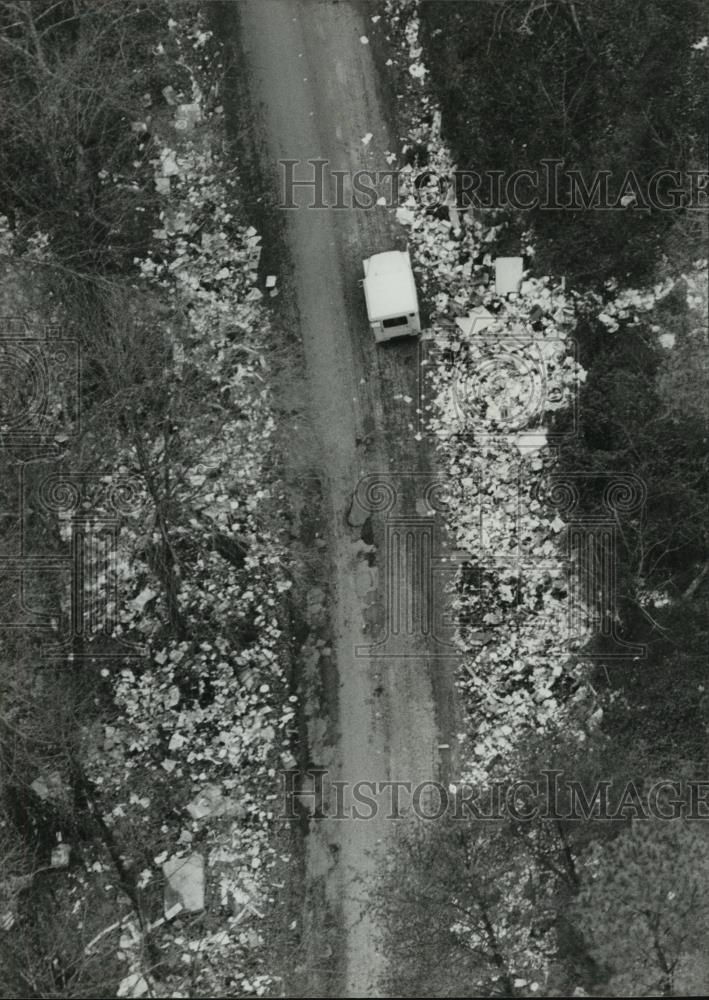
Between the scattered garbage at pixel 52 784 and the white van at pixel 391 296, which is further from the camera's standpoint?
the scattered garbage at pixel 52 784

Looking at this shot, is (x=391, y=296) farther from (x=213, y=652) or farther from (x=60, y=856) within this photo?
(x=60, y=856)

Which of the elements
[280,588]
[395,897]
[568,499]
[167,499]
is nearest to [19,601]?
[167,499]

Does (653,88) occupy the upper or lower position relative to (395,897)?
upper

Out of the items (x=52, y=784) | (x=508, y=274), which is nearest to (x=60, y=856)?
(x=52, y=784)

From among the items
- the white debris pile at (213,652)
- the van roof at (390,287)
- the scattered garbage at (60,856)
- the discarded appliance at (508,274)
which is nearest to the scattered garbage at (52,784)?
the white debris pile at (213,652)

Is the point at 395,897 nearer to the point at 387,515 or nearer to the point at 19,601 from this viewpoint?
the point at 387,515

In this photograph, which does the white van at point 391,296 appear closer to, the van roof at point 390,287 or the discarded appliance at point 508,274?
the van roof at point 390,287

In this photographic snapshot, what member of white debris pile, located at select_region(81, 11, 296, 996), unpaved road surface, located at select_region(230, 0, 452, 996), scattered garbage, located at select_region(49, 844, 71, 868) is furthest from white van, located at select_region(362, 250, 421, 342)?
scattered garbage, located at select_region(49, 844, 71, 868)
